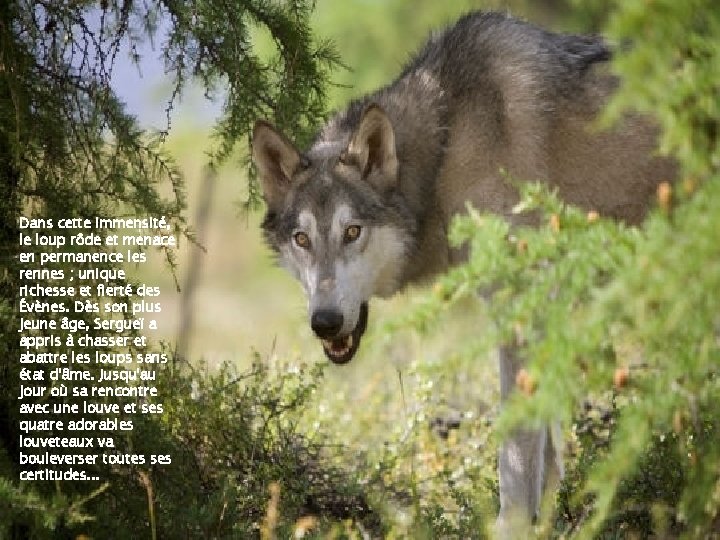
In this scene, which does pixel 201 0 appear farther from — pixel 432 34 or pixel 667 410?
pixel 667 410

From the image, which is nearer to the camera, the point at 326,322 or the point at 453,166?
the point at 326,322

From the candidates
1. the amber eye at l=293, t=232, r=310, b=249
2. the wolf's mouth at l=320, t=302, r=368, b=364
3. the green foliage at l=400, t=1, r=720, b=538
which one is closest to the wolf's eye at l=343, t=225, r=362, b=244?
the amber eye at l=293, t=232, r=310, b=249

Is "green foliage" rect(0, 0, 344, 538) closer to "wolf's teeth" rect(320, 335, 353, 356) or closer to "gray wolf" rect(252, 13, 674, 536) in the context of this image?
"gray wolf" rect(252, 13, 674, 536)

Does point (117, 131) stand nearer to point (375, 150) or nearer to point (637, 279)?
point (375, 150)

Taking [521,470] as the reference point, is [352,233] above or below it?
above

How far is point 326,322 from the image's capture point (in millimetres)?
4777

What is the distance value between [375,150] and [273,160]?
Result: 54 centimetres

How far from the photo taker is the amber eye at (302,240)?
203 inches

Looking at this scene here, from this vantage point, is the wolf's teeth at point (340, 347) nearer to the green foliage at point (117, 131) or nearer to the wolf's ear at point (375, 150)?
the green foliage at point (117, 131)

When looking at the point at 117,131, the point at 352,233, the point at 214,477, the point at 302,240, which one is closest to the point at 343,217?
the point at 352,233

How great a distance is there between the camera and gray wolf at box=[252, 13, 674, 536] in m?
5.04

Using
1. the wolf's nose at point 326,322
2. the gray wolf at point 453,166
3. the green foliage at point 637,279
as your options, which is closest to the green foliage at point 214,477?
the wolf's nose at point 326,322

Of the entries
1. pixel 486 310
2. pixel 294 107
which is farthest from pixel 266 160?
pixel 486 310

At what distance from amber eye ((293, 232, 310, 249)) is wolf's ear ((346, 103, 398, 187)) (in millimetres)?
436
